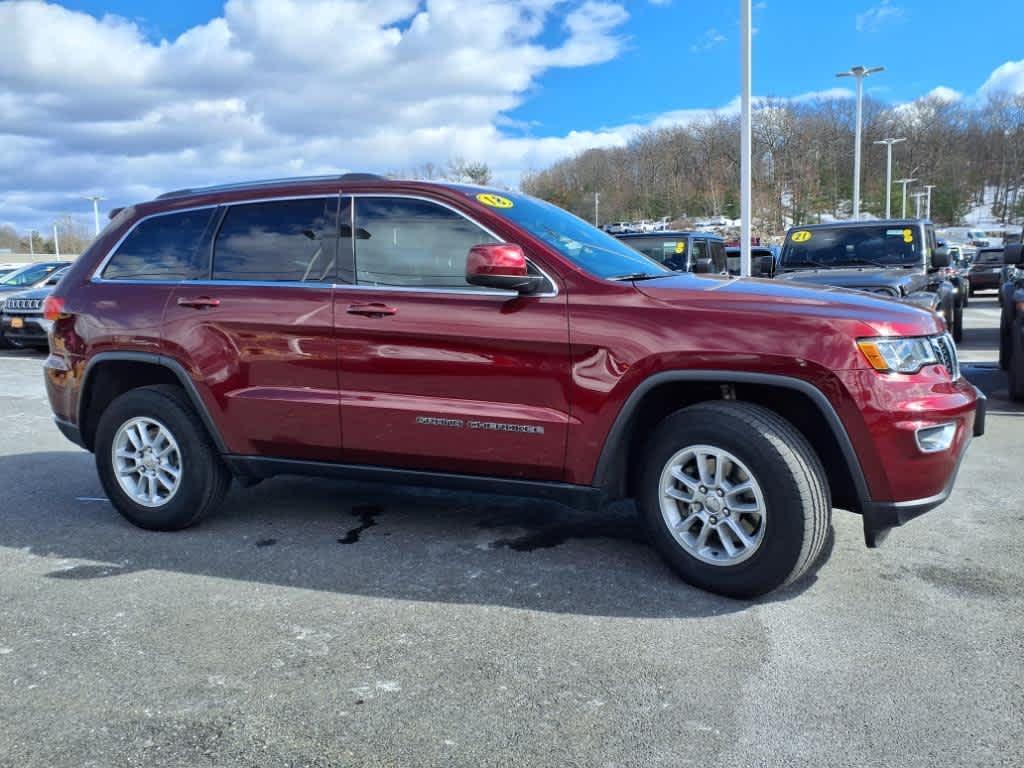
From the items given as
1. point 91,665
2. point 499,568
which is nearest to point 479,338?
point 499,568

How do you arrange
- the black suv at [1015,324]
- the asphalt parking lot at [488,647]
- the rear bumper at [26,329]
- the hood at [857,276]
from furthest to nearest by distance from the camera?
the rear bumper at [26,329]
the hood at [857,276]
the black suv at [1015,324]
the asphalt parking lot at [488,647]

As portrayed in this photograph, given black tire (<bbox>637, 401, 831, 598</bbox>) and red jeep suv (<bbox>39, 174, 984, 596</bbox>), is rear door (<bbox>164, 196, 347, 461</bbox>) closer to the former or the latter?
red jeep suv (<bbox>39, 174, 984, 596</bbox>)

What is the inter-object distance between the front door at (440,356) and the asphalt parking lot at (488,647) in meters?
0.58

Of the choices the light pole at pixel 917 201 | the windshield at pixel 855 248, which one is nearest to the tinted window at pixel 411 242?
the windshield at pixel 855 248

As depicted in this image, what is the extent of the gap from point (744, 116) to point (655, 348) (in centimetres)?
1143

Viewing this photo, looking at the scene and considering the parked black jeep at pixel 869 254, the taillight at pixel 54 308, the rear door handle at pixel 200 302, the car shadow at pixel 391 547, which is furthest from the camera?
the parked black jeep at pixel 869 254

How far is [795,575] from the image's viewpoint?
3.55 metres

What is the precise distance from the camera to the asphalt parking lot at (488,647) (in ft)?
8.66

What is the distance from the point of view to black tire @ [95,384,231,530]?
4.64m

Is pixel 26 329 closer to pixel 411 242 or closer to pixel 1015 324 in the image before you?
pixel 411 242

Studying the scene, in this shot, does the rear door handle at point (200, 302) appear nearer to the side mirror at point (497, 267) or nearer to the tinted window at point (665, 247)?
the side mirror at point (497, 267)

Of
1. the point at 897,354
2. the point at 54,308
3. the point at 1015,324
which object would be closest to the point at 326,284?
the point at 54,308

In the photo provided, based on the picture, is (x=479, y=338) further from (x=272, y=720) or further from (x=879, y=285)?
(x=879, y=285)

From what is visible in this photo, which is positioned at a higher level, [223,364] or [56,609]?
[223,364]
